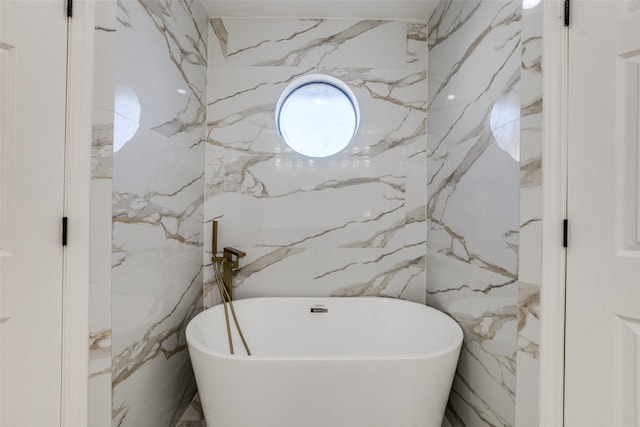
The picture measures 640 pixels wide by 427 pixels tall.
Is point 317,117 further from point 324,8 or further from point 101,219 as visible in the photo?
point 101,219

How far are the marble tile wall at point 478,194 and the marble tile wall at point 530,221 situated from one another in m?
0.04

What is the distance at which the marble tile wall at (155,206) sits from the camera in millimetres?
1107

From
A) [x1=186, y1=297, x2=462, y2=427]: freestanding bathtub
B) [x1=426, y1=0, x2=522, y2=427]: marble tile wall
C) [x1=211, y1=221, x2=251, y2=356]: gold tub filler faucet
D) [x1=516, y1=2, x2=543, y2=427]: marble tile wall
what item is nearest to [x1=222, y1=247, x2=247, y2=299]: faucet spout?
[x1=211, y1=221, x2=251, y2=356]: gold tub filler faucet

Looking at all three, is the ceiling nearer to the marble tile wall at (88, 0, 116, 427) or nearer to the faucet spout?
the marble tile wall at (88, 0, 116, 427)

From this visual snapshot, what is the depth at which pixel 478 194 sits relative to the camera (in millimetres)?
1388

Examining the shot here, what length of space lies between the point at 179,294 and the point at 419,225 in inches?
56.9

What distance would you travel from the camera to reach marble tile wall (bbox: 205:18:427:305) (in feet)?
6.56

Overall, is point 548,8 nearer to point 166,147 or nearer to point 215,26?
point 166,147

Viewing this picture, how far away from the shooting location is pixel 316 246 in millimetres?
2008

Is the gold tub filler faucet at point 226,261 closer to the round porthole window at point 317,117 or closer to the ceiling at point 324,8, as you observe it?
the round porthole window at point 317,117

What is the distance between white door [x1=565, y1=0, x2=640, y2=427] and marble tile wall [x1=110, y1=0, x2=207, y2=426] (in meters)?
1.43

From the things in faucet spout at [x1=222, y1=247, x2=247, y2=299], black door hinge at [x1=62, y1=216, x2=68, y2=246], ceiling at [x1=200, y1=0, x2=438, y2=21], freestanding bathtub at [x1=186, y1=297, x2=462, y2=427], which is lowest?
freestanding bathtub at [x1=186, y1=297, x2=462, y2=427]

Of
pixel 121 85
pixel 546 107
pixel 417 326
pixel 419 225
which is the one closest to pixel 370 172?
pixel 419 225

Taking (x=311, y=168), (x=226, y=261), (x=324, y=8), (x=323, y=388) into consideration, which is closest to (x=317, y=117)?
(x=311, y=168)
